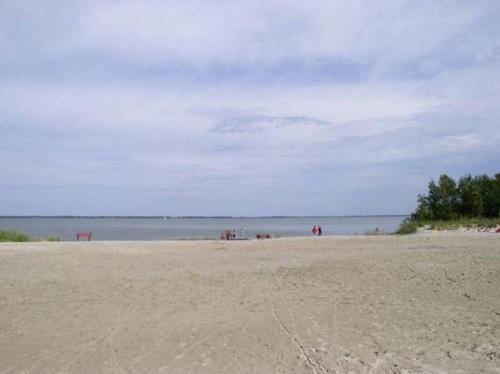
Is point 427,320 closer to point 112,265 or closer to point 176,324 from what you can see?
point 176,324

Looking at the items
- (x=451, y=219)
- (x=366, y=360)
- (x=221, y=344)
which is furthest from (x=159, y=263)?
(x=451, y=219)

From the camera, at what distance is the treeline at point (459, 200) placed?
1754 inches

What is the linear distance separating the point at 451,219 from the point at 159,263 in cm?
→ 3298

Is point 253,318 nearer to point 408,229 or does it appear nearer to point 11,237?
point 11,237

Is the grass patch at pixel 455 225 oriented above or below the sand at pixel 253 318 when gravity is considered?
above

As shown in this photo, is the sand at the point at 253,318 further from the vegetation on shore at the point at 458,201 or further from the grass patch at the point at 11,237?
the vegetation on shore at the point at 458,201

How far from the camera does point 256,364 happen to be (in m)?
6.27

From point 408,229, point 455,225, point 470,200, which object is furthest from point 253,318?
point 470,200

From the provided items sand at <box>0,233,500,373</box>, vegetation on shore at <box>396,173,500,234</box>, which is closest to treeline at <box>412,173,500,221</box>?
vegetation on shore at <box>396,173,500,234</box>

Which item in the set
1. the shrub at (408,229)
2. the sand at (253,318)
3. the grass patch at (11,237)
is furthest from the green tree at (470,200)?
the grass patch at (11,237)

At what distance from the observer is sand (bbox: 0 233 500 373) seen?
6.38 metres

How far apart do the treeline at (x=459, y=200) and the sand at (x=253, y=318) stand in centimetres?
3082

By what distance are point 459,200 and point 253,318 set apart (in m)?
41.3

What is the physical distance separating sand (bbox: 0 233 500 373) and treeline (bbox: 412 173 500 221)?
30824mm
